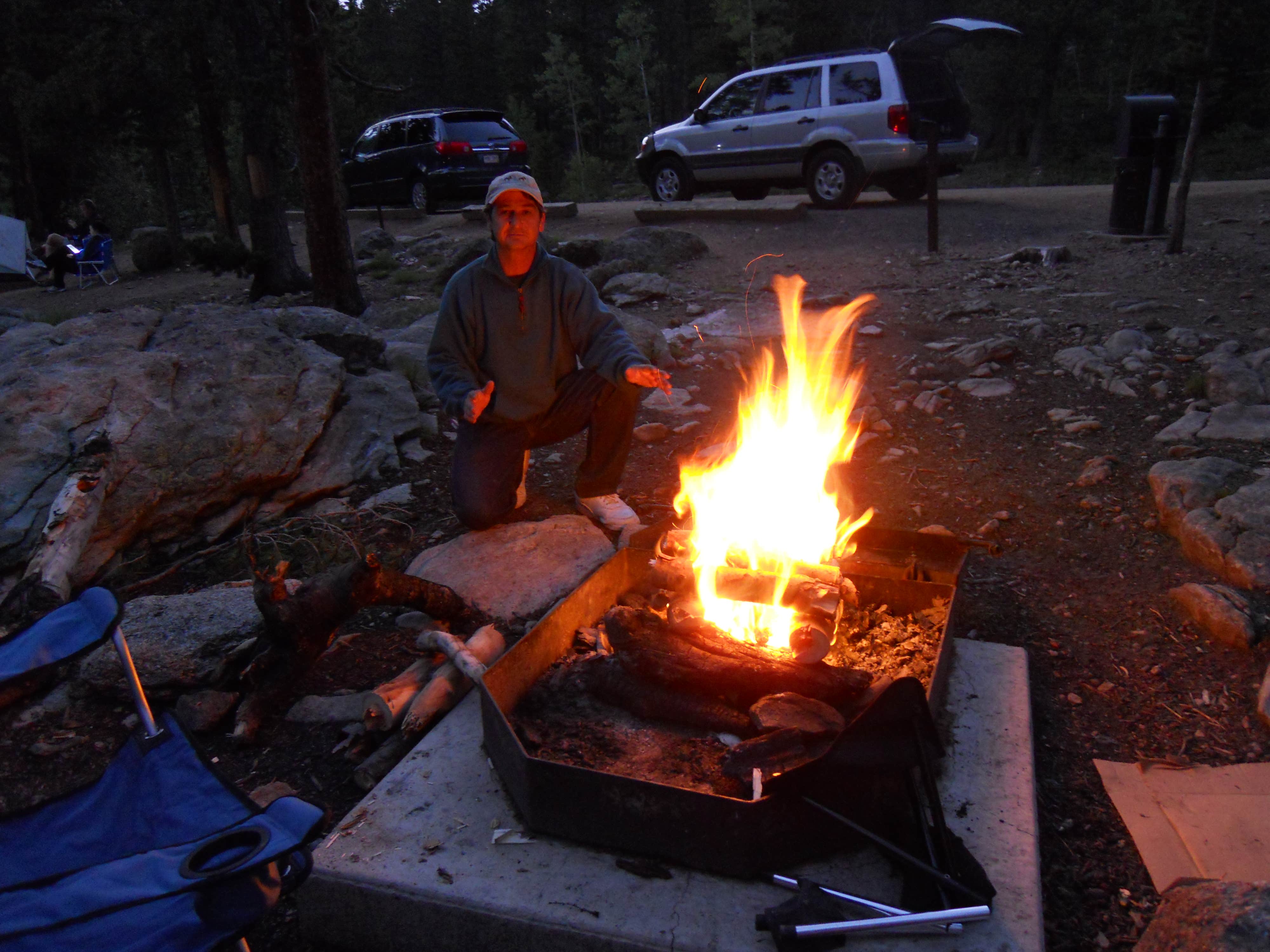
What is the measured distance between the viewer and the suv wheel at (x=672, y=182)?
44.5 ft

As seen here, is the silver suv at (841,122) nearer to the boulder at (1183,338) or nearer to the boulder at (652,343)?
the boulder at (1183,338)

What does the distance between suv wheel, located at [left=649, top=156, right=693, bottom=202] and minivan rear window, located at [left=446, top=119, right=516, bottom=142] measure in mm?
3966

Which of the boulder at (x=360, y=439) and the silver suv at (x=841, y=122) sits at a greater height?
the silver suv at (x=841, y=122)

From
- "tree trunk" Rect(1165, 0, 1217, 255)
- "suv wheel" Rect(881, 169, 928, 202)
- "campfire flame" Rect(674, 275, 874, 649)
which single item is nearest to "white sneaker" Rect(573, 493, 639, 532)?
"campfire flame" Rect(674, 275, 874, 649)

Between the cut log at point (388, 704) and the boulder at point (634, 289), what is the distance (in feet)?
18.9

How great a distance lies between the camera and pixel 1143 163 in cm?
867

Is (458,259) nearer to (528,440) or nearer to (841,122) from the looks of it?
(841,122)

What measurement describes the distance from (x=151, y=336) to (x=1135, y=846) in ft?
17.8

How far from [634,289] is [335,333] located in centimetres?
334

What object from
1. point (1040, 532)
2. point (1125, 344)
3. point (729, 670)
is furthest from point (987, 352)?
point (729, 670)

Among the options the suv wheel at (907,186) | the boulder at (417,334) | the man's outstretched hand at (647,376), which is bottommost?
the boulder at (417,334)

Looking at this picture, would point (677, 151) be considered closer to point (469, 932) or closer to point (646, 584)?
point (646, 584)

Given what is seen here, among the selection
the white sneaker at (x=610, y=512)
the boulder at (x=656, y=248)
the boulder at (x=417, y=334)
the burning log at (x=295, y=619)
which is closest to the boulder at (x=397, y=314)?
the boulder at (x=417, y=334)

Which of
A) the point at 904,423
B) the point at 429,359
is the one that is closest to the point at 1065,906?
the point at 429,359
